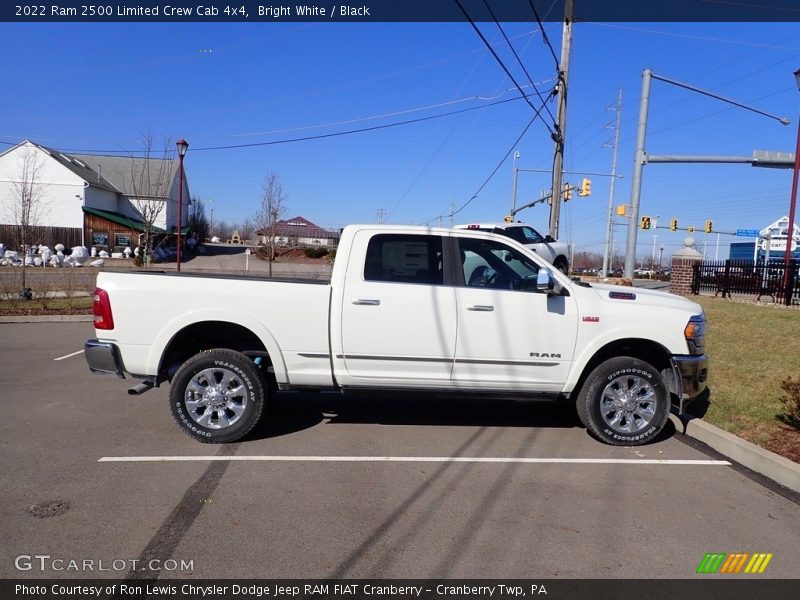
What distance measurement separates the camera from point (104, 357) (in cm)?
494

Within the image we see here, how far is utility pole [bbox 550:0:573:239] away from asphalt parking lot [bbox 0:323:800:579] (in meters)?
11.4

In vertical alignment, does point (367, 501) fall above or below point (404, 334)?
below

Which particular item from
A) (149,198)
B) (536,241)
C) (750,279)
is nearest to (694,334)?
(536,241)

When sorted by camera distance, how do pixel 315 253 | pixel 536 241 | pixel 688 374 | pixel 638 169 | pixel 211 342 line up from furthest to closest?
pixel 315 253 → pixel 638 169 → pixel 536 241 → pixel 211 342 → pixel 688 374

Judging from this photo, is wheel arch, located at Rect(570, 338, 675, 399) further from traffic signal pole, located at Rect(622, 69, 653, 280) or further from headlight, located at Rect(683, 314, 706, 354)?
traffic signal pole, located at Rect(622, 69, 653, 280)

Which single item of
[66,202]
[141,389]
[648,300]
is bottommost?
[141,389]

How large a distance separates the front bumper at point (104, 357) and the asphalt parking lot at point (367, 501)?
0.69m

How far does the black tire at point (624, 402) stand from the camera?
201 inches

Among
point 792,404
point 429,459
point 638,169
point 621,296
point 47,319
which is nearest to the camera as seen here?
point 429,459

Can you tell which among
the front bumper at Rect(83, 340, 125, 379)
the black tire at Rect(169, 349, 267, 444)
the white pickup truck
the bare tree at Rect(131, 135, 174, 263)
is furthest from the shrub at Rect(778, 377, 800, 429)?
the bare tree at Rect(131, 135, 174, 263)

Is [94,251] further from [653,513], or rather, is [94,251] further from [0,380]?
[653,513]

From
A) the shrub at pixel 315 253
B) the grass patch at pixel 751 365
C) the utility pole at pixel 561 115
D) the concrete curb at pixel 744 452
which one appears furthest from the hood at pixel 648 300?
the shrub at pixel 315 253

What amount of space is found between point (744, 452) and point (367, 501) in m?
3.48

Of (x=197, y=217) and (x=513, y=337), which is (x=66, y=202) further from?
(x=513, y=337)
